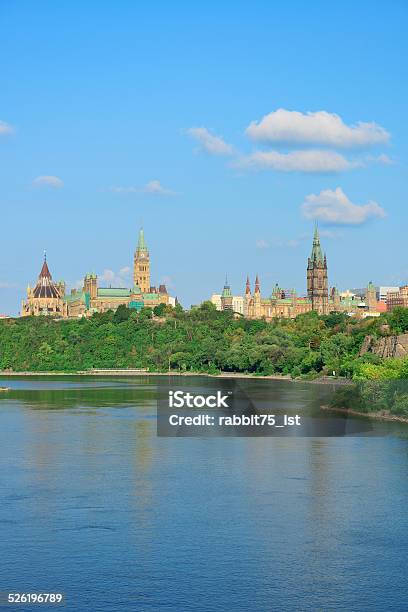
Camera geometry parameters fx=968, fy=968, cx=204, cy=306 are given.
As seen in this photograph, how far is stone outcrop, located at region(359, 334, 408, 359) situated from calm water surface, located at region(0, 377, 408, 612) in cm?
4801

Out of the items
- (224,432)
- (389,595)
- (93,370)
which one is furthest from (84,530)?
(93,370)

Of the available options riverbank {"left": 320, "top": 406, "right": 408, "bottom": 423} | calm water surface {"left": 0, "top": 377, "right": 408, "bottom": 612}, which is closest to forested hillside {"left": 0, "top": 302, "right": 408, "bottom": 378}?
riverbank {"left": 320, "top": 406, "right": 408, "bottom": 423}

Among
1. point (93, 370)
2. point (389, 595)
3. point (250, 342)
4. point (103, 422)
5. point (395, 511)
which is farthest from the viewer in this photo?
point (93, 370)

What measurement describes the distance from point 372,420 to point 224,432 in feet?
40.3

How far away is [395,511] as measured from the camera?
122 feet

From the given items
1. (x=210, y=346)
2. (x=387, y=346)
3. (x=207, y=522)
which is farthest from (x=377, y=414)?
(x=210, y=346)

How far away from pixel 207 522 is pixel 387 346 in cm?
7750

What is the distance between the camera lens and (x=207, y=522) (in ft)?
117

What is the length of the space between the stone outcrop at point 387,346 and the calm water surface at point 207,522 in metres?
48.0

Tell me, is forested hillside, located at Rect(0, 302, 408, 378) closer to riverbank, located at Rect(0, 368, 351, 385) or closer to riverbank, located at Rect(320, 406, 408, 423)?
riverbank, located at Rect(0, 368, 351, 385)

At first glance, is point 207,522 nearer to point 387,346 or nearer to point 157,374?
point 387,346

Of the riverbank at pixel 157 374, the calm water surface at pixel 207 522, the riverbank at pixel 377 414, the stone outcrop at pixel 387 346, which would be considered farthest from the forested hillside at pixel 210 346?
the calm water surface at pixel 207 522

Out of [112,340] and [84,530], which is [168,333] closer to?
[112,340]

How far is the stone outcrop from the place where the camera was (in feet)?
346
